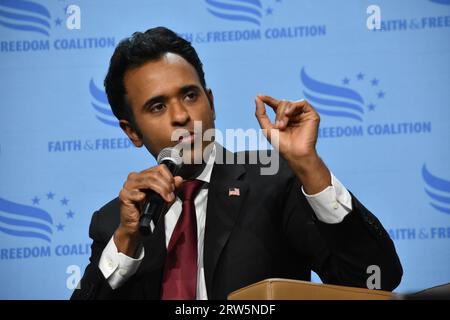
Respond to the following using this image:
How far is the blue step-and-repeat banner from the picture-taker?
3115mm

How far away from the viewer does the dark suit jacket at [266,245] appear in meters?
2.06

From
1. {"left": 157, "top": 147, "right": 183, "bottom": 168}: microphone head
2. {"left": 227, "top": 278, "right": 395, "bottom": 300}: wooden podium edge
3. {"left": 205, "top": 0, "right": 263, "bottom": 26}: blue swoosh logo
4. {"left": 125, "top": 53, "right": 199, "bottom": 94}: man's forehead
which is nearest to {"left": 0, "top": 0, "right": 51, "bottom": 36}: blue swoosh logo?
{"left": 205, "top": 0, "right": 263, "bottom": 26}: blue swoosh logo

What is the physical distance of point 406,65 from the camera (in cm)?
320

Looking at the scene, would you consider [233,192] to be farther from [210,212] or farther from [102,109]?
[102,109]

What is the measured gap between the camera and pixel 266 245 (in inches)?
90.1

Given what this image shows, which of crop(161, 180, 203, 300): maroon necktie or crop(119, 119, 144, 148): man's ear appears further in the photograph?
crop(119, 119, 144, 148): man's ear

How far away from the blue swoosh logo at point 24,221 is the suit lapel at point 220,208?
112 centimetres

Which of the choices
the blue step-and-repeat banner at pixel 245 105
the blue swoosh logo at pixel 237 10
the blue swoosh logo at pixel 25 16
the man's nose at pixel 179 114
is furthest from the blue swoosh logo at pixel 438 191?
the blue swoosh logo at pixel 25 16

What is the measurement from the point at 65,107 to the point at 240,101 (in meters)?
0.81

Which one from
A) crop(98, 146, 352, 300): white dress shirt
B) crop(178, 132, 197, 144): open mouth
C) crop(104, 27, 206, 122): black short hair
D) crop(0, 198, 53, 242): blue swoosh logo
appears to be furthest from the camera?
crop(0, 198, 53, 242): blue swoosh logo

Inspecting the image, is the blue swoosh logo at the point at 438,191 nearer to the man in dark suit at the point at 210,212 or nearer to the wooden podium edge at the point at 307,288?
the man in dark suit at the point at 210,212

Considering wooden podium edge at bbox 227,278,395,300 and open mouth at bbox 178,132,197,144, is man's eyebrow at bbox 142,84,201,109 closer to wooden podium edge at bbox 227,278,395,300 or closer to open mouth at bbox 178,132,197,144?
open mouth at bbox 178,132,197,144

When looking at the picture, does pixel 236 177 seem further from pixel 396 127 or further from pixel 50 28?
pixel 50 28
